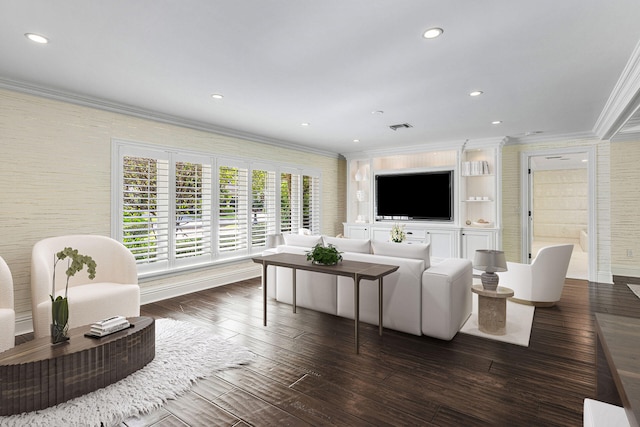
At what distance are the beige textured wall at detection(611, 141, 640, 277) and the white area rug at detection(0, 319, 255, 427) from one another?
252 inches

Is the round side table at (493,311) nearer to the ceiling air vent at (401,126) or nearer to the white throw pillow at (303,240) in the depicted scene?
the white throw pillow at (303,240)

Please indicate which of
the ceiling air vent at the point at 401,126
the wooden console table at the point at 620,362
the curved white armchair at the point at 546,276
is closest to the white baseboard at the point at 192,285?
the ceiling air vent at the point at 401,126

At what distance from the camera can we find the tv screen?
682 cm

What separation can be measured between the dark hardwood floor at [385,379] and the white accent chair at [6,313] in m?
1.41

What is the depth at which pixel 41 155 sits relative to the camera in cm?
367

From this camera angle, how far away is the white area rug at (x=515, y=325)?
10.9 feet

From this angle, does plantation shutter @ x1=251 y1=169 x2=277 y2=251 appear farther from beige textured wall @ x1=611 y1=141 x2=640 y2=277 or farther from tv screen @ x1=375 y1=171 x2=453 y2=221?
beige textured wall @ x1=611 y1=141 x2=640 y2=277

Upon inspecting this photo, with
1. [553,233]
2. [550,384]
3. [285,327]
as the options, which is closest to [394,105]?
[285,327]

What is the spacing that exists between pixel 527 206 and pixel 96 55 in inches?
270

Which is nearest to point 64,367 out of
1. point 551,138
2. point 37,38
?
point 37,38

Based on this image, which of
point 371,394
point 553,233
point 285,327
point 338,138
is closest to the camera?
point 371,394

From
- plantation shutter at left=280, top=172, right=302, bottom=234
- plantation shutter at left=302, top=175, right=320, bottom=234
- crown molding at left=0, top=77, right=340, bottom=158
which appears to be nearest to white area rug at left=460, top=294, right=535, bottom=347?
plantation shutter at left=280, top=172, right=302, bottom=234

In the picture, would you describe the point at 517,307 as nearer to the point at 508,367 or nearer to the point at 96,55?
the point at 508,367

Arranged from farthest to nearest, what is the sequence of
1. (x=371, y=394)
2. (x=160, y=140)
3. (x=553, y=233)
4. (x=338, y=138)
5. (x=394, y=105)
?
(x=553, y=233)
(x=338, y=138)
(x=160, y=140)
(x=394, y=105)
(x=371, y=394)
